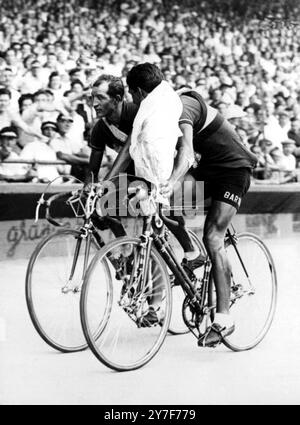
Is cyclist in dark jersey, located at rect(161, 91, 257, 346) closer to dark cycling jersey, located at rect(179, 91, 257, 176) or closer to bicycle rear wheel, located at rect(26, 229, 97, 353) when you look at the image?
dark cycling jersey, located at rect(179, 91, 257, 176)

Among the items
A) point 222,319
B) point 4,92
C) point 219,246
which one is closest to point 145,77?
point 219,246

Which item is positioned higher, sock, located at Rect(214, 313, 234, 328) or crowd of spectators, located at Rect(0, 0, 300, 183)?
crowd of spectators, located at Rect(0, 0, 300, 183)

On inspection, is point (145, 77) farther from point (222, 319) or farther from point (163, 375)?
point (163, 375)

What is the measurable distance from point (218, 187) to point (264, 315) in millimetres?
743

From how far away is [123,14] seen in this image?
6871 millimetres

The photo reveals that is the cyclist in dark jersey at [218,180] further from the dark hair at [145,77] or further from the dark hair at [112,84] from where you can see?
the dark hair at [112,84]

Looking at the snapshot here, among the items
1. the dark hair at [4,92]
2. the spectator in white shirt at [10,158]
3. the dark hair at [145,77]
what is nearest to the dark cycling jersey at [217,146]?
the dark hair at [145,77]

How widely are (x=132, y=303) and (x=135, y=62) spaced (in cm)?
395

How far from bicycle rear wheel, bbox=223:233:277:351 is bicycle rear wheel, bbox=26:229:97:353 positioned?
698mm

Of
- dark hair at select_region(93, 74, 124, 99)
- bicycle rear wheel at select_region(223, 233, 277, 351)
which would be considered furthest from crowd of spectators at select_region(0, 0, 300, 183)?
dark hair at select_region(93, 74, 124, 99)

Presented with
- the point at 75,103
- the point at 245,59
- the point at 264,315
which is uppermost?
the point at 245,59

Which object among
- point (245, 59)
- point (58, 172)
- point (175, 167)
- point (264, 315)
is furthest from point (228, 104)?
point (175, 167)

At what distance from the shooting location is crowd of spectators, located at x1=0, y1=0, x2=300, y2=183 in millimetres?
5938
